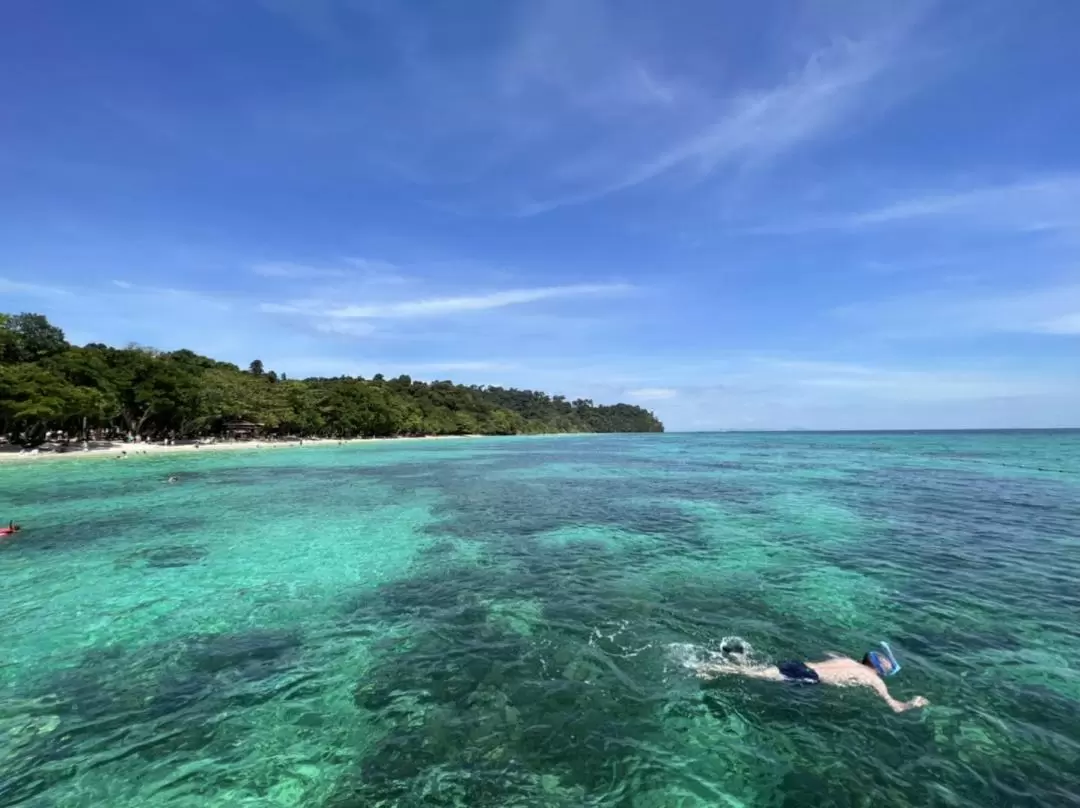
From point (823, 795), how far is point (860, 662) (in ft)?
13.3

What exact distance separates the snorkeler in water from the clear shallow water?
1.19 ft

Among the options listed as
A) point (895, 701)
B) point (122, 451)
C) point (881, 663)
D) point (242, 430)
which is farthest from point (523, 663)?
point (242, 430)

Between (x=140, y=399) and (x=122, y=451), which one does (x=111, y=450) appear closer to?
(x=122, y=451)

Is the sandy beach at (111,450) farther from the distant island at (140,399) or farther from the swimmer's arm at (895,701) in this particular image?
the swimmer's arm at (895,701)

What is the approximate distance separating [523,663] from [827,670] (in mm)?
5200

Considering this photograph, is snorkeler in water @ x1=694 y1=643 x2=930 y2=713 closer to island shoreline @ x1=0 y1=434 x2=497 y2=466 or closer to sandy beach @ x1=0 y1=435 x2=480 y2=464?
island shoreline @ x1=0 y1=434 x2=497 y2=466

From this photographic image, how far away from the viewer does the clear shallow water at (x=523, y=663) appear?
634 centimetres

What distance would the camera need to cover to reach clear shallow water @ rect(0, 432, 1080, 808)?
6.34 meters

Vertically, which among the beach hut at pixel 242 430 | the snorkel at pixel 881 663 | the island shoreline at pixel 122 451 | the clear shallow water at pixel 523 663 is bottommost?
the clear shallow water at pixel 523 663

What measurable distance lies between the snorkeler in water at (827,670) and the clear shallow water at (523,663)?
36cm

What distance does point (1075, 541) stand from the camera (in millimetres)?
18641

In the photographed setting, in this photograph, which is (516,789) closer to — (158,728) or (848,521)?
(158,728)

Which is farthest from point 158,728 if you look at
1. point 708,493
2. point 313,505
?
→ point 708,493

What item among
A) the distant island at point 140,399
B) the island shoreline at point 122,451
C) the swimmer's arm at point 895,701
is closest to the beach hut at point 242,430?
the distant island at point 140,399
